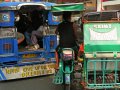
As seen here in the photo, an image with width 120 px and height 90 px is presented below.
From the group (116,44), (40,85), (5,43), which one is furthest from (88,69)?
(5,43)

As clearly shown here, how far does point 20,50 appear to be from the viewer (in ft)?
36.3

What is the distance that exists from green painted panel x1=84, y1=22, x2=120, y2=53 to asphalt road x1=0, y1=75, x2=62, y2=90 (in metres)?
2.38

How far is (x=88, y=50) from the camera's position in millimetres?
7418

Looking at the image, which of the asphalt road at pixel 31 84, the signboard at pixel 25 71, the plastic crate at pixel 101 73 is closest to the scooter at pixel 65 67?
the plastic crate at pixel 101 73

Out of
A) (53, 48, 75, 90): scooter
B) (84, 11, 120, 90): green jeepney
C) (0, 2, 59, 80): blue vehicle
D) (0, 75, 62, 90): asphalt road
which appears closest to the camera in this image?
(84, 11, 120, 90): green jeepney

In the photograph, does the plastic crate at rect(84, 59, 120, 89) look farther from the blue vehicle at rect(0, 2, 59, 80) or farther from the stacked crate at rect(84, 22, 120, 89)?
the blue vehicle at rect(0, 2, 59, 80)

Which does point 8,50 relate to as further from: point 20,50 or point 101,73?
point 101,73

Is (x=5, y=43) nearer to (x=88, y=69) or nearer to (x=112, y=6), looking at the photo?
(x=88, y=69)

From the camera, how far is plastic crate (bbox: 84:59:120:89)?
7.39 m

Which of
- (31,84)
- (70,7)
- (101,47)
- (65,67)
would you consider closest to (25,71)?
(31,84)

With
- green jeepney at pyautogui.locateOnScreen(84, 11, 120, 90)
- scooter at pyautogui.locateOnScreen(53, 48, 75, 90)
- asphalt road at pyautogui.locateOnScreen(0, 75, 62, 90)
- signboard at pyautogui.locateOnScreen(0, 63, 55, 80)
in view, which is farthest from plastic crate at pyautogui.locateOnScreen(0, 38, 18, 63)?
green jeepney at pyautogui.locateOnScreen(84, 11, 120, 90)

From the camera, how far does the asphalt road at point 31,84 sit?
957 cm

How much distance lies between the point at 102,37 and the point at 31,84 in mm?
3381

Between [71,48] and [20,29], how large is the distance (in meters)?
4.29
